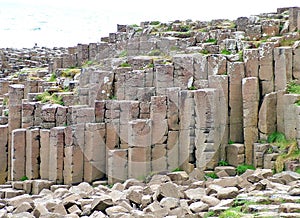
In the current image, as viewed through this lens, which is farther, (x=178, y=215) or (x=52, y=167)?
(x=52, y=167)

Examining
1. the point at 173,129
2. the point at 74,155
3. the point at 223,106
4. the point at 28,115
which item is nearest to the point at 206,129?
the point at 223,106

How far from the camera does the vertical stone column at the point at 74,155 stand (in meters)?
23.5

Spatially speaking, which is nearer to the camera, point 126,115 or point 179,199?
point 179,199

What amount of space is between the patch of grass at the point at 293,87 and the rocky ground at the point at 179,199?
115 inches

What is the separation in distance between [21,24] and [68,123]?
80.9 meters

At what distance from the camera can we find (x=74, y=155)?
23562 mm

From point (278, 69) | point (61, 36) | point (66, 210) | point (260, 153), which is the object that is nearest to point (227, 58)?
point (278, 69)

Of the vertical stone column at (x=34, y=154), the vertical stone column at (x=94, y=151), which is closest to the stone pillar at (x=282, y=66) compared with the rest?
the vertical stone column at (x=94, y=151)

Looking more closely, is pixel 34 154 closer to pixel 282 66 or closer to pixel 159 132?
pixel 159 132

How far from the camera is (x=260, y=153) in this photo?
2170cm

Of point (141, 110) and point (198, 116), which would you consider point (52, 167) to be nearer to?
point (141, 110)

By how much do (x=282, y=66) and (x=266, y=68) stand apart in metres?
0.50

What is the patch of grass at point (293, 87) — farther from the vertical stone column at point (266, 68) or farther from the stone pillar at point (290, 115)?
the vertical stone column at point (266, 68)

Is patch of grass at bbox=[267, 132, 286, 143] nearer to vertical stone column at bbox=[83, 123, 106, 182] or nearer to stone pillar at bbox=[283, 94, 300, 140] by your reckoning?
stone pillar at bbox=[283, 94, 300, 140]
